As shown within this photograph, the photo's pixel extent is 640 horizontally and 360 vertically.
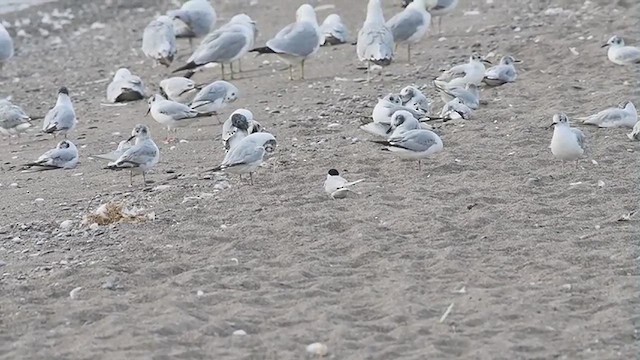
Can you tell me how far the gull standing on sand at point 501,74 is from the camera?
1059 centimetres

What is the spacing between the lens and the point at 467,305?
5.39 meters

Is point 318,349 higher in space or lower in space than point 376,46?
higher

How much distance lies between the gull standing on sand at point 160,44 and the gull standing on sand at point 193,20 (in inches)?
42.4

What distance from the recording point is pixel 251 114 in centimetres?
965

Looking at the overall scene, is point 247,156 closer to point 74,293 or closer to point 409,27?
point 74,293

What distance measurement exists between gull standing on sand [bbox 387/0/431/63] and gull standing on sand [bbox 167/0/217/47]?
295 cm

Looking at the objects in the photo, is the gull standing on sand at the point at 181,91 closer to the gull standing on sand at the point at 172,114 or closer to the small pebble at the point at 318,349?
the gull standing on sand at the point at 172,114

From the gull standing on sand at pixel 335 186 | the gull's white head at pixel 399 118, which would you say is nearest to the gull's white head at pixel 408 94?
the gull's white head at pixel 399 118

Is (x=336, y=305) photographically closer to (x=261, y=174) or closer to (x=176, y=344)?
(x=176, y=344)

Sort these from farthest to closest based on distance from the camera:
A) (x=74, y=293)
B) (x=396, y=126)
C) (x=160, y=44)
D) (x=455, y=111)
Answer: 1. (x=160, y=44)
2. (x=455, y=111)
3. (x=396, y=126)
4. (x=74, y=293)

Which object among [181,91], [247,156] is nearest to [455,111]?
[247,156]

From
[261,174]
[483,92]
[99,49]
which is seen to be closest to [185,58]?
[99,49]

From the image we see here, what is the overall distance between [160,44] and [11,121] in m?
3.35

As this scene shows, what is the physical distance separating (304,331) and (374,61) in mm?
6853
